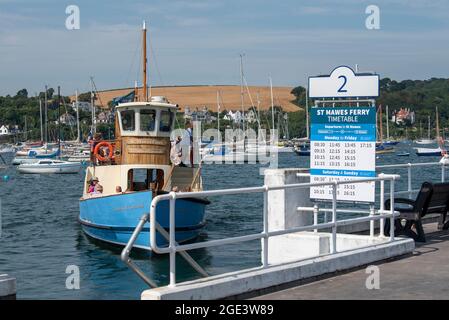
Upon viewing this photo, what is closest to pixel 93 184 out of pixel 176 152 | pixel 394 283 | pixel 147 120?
pixel 147 120

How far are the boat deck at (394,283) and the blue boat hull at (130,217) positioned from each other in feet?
39.6

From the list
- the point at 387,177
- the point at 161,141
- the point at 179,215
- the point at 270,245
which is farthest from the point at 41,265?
the point at 387,177

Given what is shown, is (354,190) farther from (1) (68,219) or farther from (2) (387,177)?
(1) (68,219)

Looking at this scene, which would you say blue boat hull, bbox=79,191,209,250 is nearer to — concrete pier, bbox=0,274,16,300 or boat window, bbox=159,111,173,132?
boat window, bbox=159,111,173,132

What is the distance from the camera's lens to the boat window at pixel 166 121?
26594 millimetres

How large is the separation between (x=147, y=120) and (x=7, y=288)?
18.4 m

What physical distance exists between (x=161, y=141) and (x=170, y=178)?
1263mm

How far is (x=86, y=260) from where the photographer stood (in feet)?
79.2

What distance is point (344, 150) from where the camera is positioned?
12.8 meters

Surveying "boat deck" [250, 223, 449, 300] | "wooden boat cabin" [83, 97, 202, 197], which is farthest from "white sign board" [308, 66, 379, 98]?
"wooden boat cabin" [83, 97, 202, 197]

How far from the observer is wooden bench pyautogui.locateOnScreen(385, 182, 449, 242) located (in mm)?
13211

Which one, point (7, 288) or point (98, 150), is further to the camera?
point (98, 150)

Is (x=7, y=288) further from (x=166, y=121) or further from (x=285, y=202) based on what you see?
(x=166, y=121)

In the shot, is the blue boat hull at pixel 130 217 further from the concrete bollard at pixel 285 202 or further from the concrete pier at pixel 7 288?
the concrete pier at pixel 7 288
